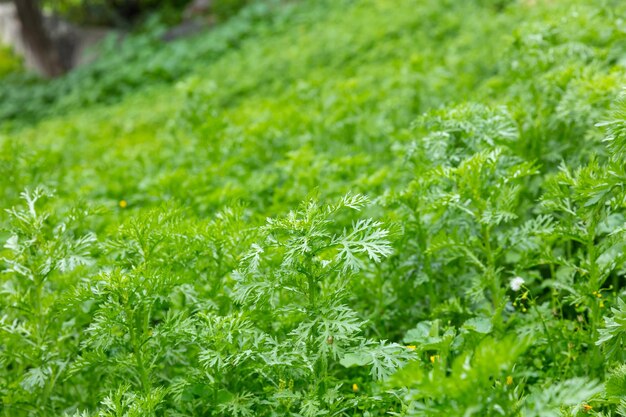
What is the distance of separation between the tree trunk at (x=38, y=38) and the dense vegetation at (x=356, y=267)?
10.6 m

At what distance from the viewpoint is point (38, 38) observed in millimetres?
14547

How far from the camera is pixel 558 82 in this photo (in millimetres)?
3684

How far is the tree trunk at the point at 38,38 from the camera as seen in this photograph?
13.9m

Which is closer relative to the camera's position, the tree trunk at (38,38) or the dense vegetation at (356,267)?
the dense vegetation at (356,267)

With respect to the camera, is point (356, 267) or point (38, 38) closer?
point (356, 267)

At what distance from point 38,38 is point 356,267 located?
15006mm

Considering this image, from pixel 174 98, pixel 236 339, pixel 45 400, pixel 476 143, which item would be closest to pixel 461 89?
pixel 476 143

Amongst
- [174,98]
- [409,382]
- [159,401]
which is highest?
[409,382]

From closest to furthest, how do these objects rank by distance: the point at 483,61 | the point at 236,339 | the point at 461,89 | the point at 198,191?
the point at 236,339 → the point at 198,191 → the point at 461,89 → the point at 483,61

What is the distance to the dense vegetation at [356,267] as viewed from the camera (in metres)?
2.15

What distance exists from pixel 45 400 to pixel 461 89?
14.9 ft

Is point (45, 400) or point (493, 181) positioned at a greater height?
point (493, 181)

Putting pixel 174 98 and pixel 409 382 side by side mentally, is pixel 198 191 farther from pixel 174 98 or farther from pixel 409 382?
pixel 174 98

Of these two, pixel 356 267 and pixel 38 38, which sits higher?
pixel 38 38
